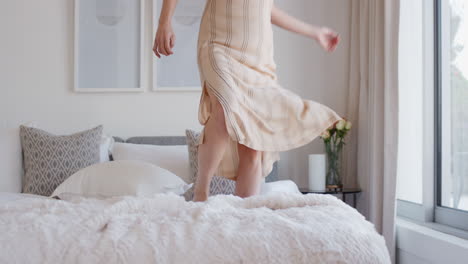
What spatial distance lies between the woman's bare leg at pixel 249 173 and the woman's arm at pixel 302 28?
2.15 ft

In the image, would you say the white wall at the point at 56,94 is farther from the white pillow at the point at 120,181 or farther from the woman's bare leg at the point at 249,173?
the woman's bare leg at the point at 249,173

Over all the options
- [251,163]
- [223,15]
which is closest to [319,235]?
[251,163]

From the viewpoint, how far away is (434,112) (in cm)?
314

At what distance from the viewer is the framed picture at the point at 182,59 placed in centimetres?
398

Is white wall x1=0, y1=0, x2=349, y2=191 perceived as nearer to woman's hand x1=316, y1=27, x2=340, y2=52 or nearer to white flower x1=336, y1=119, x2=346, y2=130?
white flower x1=336, y1=119, x2=346, y2=130

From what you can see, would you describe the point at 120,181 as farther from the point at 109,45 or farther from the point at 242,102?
the point at 109,45

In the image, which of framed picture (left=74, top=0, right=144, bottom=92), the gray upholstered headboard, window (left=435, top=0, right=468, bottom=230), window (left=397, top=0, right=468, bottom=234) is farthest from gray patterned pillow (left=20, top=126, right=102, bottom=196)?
window (left=435, top=0, right=468, bottom=230)

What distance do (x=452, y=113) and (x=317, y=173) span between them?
98 cm

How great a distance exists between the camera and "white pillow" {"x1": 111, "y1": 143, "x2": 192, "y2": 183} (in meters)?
3.46

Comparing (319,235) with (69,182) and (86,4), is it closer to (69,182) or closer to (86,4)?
(69,182)

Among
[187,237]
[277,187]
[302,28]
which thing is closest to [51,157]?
[277,187]

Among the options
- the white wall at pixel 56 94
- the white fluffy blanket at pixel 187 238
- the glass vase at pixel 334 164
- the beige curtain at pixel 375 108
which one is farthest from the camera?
the white wall at pixel 56 94

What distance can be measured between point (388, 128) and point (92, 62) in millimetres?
2075

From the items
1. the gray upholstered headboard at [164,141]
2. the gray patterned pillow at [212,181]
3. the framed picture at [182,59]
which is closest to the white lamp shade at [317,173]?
the gray upholstered headboard at [164,141]
